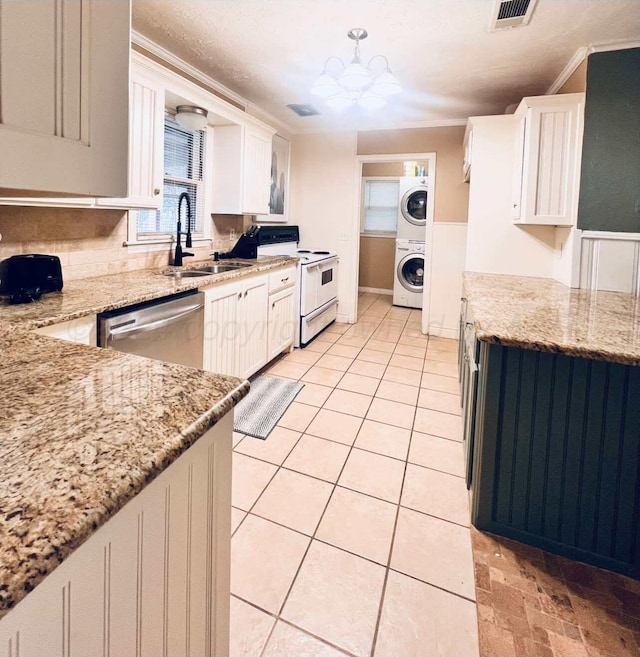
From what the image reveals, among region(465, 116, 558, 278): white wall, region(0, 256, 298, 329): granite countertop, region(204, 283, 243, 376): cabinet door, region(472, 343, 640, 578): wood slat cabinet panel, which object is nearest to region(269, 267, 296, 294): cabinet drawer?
region(0, 256, 298, 329): granite countertop

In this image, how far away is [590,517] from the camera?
1555 millimetres

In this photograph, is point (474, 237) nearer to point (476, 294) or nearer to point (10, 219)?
point (476, 294)

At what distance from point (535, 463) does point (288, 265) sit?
108 inches

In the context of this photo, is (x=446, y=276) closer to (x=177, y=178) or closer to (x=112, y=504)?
(x=177, y=178)

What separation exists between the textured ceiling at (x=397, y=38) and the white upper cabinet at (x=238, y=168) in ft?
1.39

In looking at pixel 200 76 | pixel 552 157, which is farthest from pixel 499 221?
pixel 200 76

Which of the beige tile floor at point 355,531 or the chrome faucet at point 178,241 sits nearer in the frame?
the beige tile floor at point 355,531

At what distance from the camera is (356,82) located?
2.53m

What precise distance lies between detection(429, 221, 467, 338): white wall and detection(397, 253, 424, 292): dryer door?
5.35ft

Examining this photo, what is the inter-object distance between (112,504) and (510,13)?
2.99 m

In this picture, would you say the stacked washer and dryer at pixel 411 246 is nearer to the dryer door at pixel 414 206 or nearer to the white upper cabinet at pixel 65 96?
the dryer door at pixel 414 206

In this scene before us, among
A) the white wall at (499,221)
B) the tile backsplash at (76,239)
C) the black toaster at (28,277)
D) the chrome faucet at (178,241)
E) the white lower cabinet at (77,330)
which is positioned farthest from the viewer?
the white wall at (499,221)

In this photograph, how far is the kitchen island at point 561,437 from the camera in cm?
147

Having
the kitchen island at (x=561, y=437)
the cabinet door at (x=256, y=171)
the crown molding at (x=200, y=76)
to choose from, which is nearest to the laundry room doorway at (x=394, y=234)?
the crown molding at (x=200, y=76)
